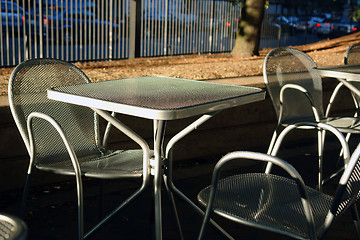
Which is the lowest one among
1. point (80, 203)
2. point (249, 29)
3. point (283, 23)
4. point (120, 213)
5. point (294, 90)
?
point (120, 213)

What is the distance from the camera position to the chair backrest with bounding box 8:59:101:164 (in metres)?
3.08

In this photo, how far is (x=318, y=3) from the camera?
159 feet

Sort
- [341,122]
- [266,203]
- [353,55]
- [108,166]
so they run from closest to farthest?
1. [266,203]
2. [108,166]
3. [341,122]
4. [353,55]

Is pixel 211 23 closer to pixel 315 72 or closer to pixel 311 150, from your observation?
pixel 311 150

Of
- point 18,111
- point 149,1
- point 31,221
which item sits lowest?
point 31,221

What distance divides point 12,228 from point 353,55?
4733mm

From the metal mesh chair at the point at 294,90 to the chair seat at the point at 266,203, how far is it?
1.23 meters

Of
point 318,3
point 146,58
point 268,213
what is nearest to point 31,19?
point 146,58

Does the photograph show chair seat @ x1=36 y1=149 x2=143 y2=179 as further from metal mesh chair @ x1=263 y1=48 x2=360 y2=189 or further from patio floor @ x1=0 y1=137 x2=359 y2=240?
metal mesh chair @ x1=263 y1=48 x2=360 y2=189

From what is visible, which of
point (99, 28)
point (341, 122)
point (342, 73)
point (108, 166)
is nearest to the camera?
point (108, 166)

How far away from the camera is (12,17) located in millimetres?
7816

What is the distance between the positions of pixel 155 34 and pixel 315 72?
19.7 ft

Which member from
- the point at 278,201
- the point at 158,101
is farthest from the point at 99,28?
the point at 278,201

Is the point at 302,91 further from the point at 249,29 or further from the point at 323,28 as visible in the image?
the point at 323,28
